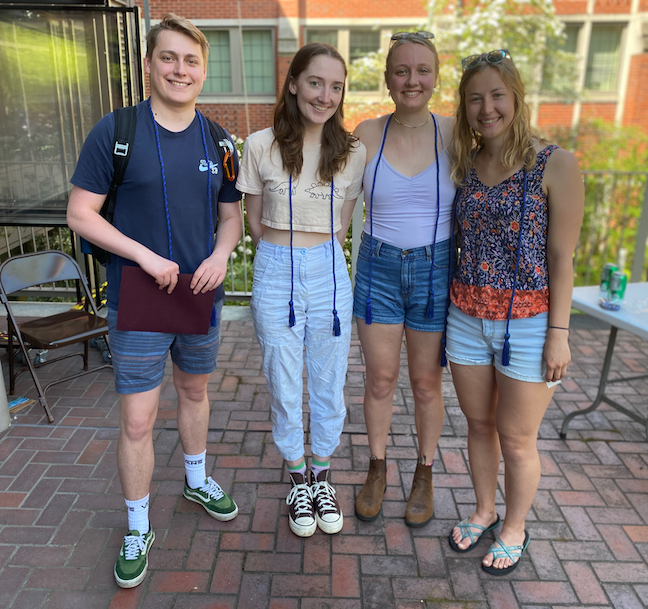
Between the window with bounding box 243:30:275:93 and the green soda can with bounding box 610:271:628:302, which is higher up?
the window with bounding box 243:30:275:93

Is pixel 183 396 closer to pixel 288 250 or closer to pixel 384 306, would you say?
pixel 288 250

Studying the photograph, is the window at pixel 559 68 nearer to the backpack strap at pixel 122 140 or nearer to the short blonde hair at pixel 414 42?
the short blonde hair at pixel 414 42

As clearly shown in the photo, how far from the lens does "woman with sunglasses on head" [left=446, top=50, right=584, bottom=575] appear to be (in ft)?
6.04

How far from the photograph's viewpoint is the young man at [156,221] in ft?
6.20

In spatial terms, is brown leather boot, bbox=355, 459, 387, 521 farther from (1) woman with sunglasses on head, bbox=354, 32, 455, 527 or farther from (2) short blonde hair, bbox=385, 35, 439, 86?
(2) short blonde hair, bbox=385, 35, 439, 86

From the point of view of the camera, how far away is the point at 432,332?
226 cm

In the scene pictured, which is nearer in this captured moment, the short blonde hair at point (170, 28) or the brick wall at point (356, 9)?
the short blonde hair at point (170, 28)

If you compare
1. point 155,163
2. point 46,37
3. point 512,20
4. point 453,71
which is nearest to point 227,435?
point 155,163

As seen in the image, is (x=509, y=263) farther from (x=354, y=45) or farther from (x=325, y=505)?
(x=354, y=45)

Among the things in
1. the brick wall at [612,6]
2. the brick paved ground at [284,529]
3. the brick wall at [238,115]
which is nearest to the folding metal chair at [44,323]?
the brick paved ground at [284,529]

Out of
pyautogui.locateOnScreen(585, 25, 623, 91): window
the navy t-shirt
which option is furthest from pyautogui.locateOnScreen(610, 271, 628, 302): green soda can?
pyautogui.locateOnScreen(585, 25, 623, 91): window

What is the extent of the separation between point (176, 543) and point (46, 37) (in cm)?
391

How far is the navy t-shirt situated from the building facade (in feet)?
39.6

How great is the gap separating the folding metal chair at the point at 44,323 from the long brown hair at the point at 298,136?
210cm
